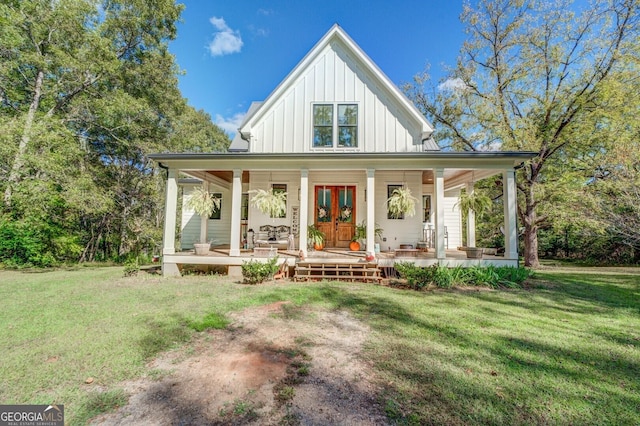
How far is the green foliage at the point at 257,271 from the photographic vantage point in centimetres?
716

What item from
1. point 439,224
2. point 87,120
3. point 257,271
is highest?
point 87,120

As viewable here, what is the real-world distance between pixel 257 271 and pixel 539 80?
14.3 m

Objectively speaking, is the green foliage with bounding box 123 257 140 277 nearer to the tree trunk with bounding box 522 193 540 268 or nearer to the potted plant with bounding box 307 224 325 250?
the potted plant with bounding box 307 224 325 250

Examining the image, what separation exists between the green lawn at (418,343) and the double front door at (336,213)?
3582 mm

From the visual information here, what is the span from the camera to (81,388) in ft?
8.71

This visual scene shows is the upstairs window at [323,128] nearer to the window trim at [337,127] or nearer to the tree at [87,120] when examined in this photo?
the window trim at [337,127]

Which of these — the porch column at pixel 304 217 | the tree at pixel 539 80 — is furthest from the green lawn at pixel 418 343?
the tree at pixel 539 80

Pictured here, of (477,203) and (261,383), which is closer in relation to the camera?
(261,383)

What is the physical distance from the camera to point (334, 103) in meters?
9.95

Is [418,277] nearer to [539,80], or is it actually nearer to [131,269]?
[131,269]

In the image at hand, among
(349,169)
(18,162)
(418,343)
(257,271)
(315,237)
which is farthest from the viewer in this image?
(18,162)

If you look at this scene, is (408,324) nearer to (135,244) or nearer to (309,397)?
(309,397)

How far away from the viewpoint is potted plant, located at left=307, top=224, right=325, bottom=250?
31.1ft

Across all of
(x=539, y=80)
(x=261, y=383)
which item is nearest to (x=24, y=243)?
(x=261, y=383)
